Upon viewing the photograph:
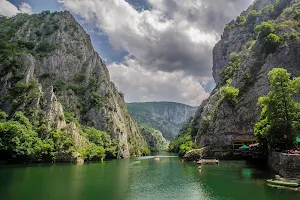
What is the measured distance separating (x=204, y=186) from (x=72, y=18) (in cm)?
16280

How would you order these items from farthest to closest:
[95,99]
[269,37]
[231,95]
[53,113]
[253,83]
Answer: [95,99], [53,113], [231,95], [253,83], [269,37]

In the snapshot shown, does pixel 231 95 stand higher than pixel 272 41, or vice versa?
pixel 272 41

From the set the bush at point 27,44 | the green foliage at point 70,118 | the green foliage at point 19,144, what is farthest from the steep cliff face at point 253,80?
the bush at point 27,44

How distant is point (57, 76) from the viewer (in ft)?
466

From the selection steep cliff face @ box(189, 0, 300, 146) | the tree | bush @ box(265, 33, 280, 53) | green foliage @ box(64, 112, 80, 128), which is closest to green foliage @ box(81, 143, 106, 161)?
green foliage @ box(64, 112, 80, 128)

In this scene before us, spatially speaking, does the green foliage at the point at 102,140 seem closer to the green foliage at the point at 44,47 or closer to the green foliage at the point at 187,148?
the green foliage at the point at 187,148

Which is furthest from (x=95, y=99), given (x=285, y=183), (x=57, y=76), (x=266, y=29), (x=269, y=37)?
(x=285, y=183)

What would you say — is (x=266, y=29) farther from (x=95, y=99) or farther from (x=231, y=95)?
(x=95, y=99)

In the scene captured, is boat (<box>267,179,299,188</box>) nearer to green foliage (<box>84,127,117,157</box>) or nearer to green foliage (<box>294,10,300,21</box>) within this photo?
green foliage (<box>294,10,300,21</box>)

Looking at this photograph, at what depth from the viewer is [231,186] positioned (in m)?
41.9

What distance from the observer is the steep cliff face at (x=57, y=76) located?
10506cm

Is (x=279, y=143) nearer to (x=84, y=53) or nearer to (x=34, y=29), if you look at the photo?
(x=84, y=53)

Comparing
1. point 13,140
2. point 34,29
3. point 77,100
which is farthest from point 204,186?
point 34,29

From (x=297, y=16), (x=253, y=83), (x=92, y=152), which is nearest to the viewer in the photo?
(x=253, y=83)
